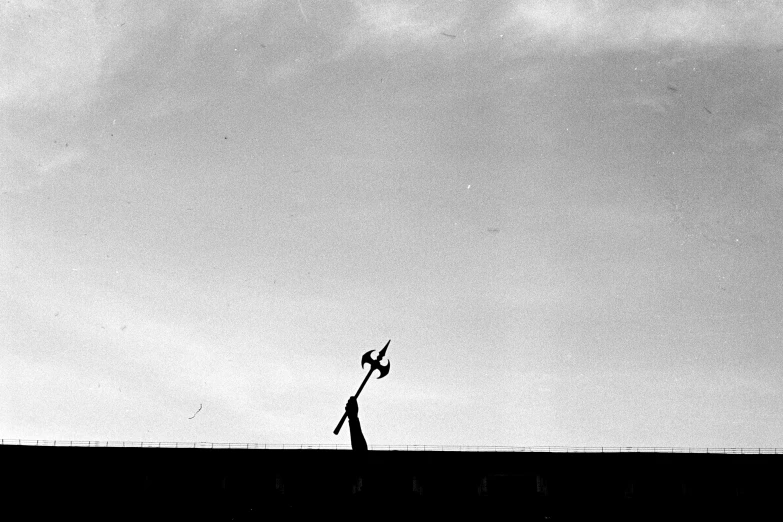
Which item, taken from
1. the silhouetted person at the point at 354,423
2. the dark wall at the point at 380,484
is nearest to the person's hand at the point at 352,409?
the silhouetted person at the point at 354,423

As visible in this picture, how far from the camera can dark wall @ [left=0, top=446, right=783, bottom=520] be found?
37.0m

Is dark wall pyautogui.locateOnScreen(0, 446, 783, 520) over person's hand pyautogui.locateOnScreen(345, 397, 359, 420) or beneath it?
beneath

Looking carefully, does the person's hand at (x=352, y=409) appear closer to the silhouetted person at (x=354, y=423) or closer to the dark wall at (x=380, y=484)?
the silhouetted person at (x=354, y=423)

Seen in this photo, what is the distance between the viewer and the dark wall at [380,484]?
121ft

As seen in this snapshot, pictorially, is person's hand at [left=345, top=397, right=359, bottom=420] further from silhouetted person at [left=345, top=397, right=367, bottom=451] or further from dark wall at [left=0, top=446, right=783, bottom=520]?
dark wall at [left=0, top=446, right=783, bottom=520]

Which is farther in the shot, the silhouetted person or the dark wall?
the dark wall

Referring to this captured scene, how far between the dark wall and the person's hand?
2740 millimetres

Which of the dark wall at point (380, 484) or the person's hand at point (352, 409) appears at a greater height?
the person's hand at point (352, 409)

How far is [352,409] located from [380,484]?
3866mm

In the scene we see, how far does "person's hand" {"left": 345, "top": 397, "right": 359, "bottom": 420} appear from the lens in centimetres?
3562

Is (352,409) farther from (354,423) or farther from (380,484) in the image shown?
(380,484)

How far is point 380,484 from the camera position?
37781 mm

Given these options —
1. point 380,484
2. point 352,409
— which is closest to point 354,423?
point 352,409

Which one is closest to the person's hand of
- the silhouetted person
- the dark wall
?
the silhouetted person
